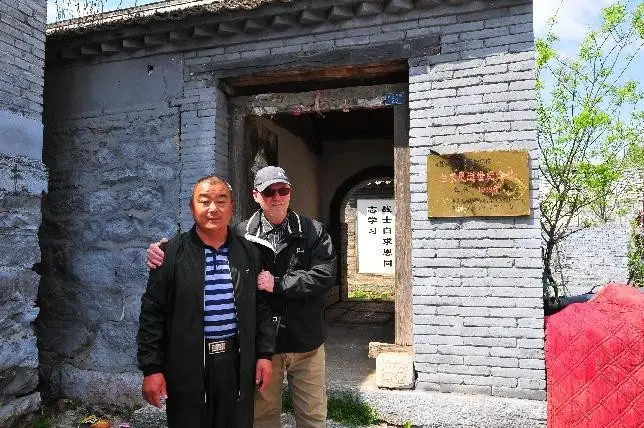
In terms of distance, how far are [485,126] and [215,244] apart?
2583mm

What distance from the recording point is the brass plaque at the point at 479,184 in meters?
3.81

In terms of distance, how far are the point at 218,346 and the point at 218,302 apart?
0.21 meters

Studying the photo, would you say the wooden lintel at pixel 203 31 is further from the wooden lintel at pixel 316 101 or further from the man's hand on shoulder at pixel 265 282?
the man's hand on shoulder at pixel 265 282

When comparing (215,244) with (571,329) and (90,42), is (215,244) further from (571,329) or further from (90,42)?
(90,42)

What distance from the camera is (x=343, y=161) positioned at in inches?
384

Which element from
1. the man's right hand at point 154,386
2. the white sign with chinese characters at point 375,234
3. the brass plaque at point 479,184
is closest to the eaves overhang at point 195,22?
the brass plaque at point 479,184

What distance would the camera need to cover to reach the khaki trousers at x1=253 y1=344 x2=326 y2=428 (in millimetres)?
2828

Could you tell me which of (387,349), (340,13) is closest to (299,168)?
(340,13)

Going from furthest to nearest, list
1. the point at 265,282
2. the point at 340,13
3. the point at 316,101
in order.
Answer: the point at 316,101 → the point at 340,13 → the point at 265,282

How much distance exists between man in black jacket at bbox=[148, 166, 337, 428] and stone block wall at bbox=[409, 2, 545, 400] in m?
1.44

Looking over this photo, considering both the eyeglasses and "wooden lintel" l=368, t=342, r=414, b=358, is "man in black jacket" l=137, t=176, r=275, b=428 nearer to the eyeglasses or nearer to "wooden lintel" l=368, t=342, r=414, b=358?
the eyeglasses

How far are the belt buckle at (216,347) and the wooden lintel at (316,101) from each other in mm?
2819

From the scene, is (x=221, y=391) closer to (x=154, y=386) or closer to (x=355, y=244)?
(x=154, y=386)

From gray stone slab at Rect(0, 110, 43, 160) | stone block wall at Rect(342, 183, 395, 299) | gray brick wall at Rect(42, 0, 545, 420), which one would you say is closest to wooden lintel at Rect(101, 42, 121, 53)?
gray stone slab at Rect(0, 110, 43, 160)
